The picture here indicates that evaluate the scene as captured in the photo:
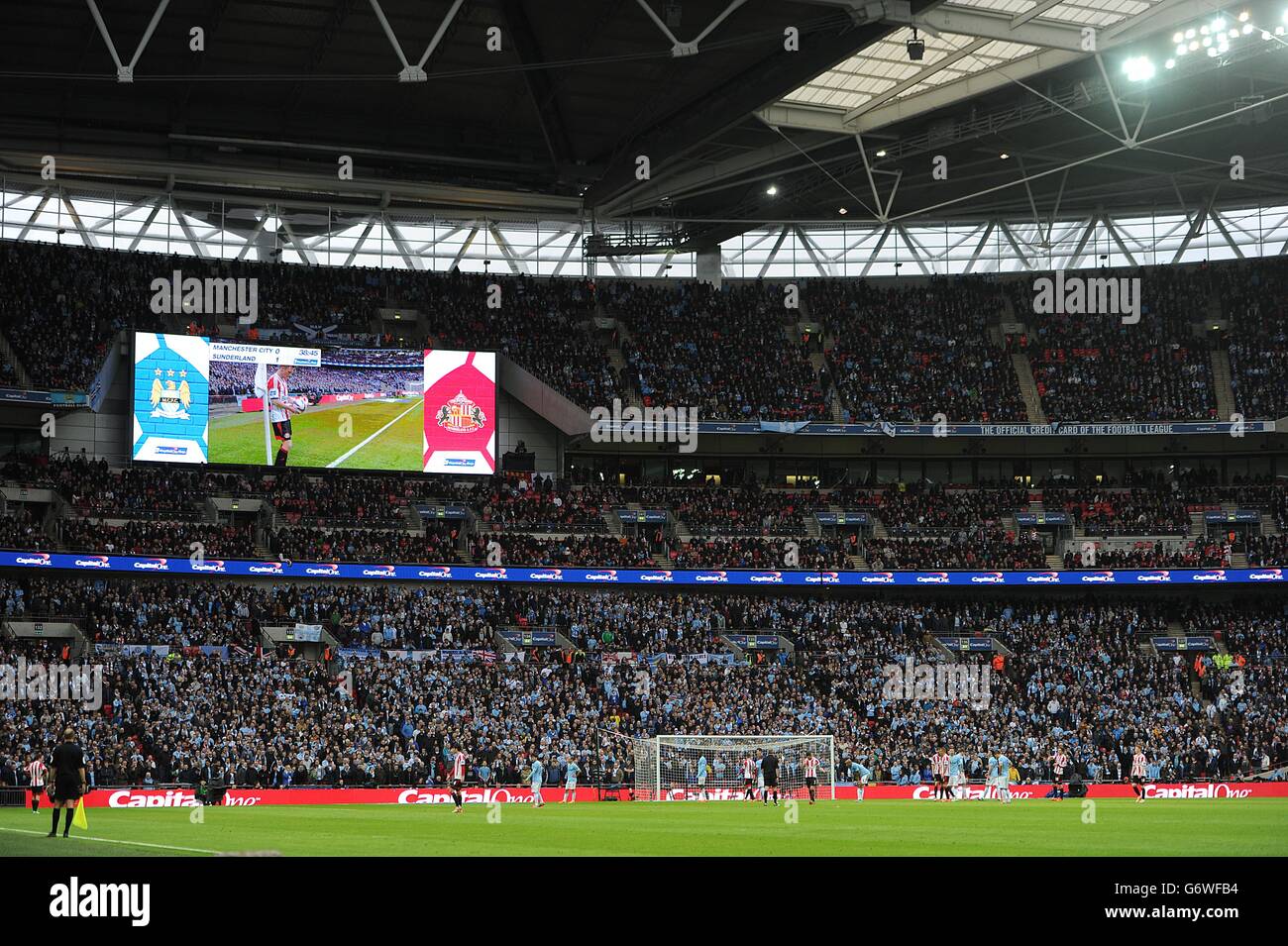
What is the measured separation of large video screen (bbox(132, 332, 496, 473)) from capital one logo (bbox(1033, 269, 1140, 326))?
2585cm

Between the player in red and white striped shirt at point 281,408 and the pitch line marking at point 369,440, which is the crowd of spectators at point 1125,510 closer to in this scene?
the pitch line marking at point 369,440

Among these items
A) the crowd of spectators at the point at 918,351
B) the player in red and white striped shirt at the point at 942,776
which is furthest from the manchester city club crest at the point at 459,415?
the player in red and white striped shirt at the point at 942,776

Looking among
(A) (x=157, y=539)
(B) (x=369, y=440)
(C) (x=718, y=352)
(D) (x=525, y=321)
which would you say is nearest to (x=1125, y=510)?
(C) (x=718, y=352)

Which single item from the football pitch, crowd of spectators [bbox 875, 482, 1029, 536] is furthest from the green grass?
crowd of spectators [bbox 875, 482, 1029, 536]

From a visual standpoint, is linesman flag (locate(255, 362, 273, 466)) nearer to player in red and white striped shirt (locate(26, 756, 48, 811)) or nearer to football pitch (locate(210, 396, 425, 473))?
football pitch (locate(210, 396, 425, 473))

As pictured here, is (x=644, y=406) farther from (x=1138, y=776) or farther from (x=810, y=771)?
(x=1138, y=776)

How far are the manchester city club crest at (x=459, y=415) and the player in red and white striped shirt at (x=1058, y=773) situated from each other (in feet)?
85.5

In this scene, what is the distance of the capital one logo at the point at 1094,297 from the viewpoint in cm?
6247

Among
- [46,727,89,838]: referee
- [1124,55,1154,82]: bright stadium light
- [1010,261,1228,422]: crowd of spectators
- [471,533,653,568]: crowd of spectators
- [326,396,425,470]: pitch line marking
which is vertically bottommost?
[46,727,89,838]: referee

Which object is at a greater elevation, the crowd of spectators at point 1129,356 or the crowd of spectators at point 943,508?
the crowd of spectators at point 1129,356

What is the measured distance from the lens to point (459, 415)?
55.3 meters

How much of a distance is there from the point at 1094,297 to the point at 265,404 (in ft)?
120

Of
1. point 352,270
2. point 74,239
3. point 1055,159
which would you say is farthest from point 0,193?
point 1055,159

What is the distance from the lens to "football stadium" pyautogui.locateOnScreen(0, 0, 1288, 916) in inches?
1577
